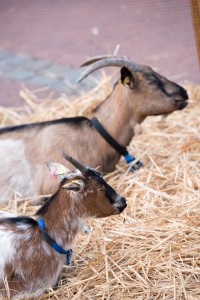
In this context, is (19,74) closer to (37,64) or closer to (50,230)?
(37,64)

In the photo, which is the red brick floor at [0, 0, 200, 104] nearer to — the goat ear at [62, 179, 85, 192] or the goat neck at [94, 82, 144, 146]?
the goat neck at [94, 82, 144, 146]

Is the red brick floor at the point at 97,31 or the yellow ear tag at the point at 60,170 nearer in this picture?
the yellow ear tag at the point at 60,170

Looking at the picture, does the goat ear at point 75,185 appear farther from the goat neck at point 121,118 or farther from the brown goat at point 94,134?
the goat neck at point 121,118

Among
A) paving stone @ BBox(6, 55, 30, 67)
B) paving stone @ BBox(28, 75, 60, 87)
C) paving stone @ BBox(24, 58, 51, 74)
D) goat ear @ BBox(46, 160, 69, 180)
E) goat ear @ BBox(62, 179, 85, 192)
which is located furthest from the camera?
paving stone @ BBox(6, 55, 30, 67)

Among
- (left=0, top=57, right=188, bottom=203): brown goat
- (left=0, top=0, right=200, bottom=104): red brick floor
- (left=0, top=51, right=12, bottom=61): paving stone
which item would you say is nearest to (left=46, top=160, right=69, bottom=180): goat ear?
(left=0, top=57, right=188, bottom=203): brown goat

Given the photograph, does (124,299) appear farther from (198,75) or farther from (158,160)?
(198,75)

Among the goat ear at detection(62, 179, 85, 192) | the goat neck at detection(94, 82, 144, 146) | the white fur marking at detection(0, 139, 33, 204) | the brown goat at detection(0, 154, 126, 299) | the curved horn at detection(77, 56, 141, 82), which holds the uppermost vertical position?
the goat ear at detection(62, 179, 85, 192)

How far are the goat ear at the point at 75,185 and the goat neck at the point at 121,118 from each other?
5.12 feet

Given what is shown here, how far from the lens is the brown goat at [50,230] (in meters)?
3.82

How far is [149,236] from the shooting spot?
173 inches

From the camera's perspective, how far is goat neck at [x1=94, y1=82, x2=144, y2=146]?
5.36 meters

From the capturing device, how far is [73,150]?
5.27 metres

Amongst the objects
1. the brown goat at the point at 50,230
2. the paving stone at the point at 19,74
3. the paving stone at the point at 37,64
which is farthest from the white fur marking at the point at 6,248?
the paving stone at the point at 37,64

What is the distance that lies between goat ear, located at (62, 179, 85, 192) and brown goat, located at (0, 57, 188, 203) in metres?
1.34
